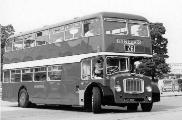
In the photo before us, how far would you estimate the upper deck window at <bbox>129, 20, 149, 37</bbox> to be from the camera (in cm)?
1827

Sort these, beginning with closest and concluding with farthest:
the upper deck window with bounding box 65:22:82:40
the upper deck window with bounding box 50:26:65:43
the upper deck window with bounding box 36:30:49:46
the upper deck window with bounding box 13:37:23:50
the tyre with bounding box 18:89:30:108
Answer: the upper deck window with bounding box 65:22:82:40
the upper deck window with bounding box 50:26:65:43
the upper deck window with bounding box 36:30:49:46
the tyre with bounding box 18:89:30:108
the upper deck window with bounding box 13:37:23:50

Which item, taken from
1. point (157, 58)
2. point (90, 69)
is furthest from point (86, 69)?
point (157, 58)

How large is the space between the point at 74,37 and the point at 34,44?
3972mm

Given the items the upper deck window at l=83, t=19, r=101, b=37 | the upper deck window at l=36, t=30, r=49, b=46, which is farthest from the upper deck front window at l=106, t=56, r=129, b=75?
the upper deck window at l=36, t=30, r=49, b=46

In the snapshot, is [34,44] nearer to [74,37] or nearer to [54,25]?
[54,25]

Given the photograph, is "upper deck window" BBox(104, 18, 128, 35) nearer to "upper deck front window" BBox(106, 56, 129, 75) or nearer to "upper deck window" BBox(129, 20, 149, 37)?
"upper deck window" BBox(129, 20, 149, 37)

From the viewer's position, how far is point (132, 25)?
18297 millimetres

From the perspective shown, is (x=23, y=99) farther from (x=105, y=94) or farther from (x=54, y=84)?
(x=105, y=94)

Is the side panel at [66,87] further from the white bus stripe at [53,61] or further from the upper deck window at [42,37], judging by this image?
the upper deck window at [42,37]

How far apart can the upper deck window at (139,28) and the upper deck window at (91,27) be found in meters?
1.44

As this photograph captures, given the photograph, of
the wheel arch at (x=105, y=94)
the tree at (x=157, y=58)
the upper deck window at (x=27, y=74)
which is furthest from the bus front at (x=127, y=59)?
the tree at (x=157, y=58)

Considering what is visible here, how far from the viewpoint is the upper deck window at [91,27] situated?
17.7 m

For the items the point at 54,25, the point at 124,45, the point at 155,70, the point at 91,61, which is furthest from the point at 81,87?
the point at 155,70

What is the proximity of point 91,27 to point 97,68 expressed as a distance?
1726mm
